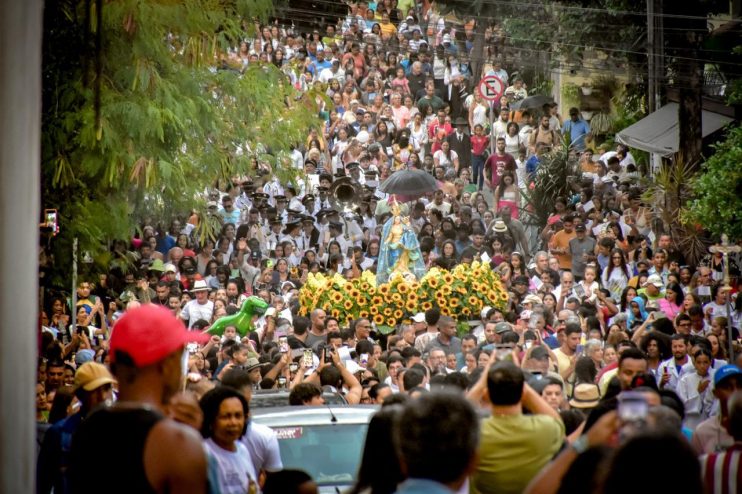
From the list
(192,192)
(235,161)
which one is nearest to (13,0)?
(192,192)

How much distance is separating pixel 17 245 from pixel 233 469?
2.47 metres

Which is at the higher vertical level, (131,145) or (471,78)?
(471,78)

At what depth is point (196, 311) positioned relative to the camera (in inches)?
813

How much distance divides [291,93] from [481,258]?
4.39 m

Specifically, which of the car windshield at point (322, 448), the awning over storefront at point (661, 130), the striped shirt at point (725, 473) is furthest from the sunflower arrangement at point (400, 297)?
the striped shirt at point (725, 473)

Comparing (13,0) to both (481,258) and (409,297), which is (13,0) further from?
(481,258)

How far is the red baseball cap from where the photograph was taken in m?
4.68

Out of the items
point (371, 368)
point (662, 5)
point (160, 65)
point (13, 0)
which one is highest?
point (662, 5)

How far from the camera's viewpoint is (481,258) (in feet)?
79.7

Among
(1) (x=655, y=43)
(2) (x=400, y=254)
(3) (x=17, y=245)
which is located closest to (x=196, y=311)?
(2) (x=400, y=254)

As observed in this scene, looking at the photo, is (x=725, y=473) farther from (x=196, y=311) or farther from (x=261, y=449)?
(x=196, y=311)

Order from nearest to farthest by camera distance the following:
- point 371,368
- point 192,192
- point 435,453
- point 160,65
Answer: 1. point 435,453
2. point 371,368
3. point 160,65
4. point 192,192

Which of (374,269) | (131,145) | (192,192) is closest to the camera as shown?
(131,145)

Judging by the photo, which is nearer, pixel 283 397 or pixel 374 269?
pixel 283 397
